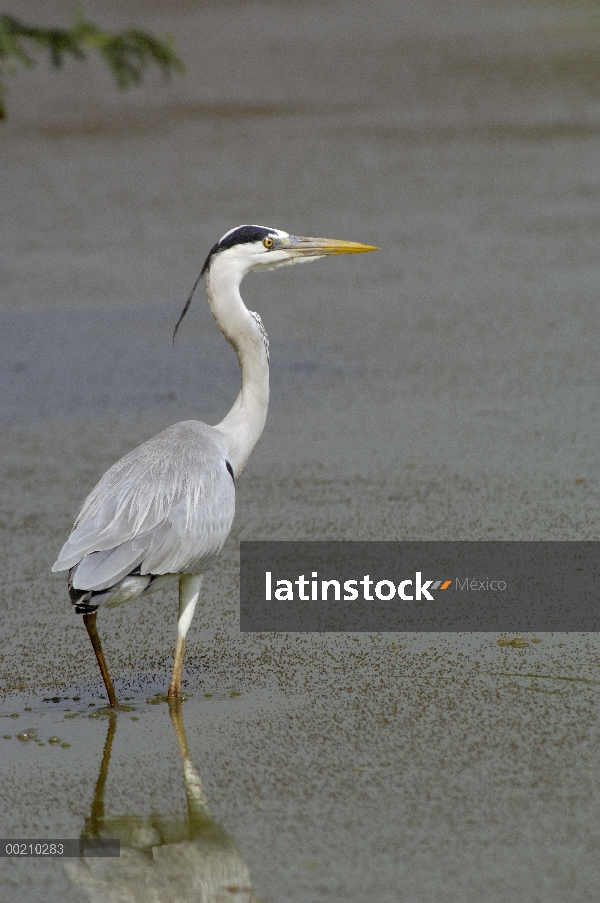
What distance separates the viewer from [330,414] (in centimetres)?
799

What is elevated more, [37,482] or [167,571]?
[167,571]

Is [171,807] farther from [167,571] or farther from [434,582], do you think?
[434,582]

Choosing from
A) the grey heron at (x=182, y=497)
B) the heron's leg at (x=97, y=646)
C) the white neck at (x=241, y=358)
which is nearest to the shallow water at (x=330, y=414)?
the heron's leg at (x=97, y=646)

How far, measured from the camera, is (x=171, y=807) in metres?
4.21

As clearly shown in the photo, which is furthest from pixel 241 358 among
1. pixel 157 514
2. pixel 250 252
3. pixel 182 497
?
pixel 157 514

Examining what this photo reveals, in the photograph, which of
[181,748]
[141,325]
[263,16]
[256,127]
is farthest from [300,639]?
[263,16]

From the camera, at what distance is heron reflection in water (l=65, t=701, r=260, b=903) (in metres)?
3.69

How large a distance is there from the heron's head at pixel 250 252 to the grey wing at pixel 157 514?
0.60 meters

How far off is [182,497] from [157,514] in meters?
0.13

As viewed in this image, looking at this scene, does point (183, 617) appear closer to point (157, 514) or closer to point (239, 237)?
point (157, 514)

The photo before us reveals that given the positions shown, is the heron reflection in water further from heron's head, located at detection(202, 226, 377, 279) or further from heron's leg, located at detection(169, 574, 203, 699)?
heron's head, located at detection(202, 226, 377, 279)

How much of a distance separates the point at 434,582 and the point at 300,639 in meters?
0.67

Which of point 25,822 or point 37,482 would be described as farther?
point 37,482

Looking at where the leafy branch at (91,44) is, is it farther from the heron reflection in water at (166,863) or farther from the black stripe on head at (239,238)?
the heron reflection in water at (166,863)
